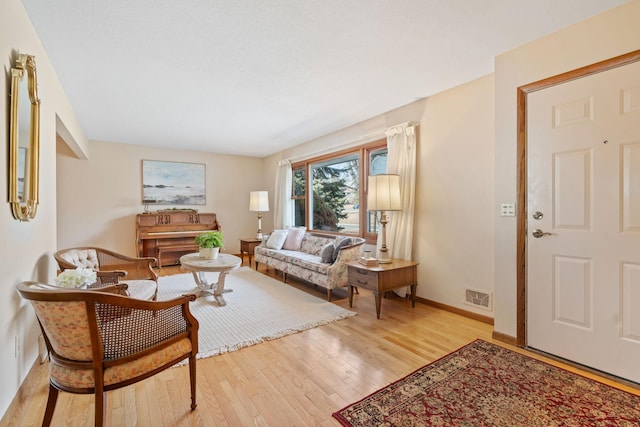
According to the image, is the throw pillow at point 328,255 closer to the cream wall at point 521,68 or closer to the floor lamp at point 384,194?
the floor lamp at point 384,194

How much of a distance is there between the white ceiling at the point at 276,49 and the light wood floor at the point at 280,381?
2.44 metres

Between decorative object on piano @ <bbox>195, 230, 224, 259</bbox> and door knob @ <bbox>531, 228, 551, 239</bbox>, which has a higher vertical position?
door knob @ <bbox>531, 228, 551, 239</bbox>

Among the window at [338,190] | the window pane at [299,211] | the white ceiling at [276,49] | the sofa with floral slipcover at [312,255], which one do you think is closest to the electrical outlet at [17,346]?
the white ceiling at [276,49]

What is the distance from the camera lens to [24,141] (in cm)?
179

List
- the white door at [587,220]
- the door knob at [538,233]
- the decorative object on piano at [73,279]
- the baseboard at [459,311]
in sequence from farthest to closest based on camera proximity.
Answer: the baseboard at [459,311], the door knob at [538,233], the white door at [587,220], the decorative object on piano at [73,279]

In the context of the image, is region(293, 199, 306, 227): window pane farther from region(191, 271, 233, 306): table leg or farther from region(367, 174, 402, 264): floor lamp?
region(367, 174, 402, 264): floor lamp

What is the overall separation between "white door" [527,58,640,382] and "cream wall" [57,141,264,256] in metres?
6.01

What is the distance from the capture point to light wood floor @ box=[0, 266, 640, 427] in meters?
1.61

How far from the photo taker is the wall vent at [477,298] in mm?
2934

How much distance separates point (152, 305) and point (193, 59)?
2146 mm

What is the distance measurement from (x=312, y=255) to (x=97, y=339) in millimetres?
3329

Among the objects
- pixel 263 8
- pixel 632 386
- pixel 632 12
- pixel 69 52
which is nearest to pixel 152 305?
pixel 263 8

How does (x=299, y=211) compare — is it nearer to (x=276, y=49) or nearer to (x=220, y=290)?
(x=220, y=290)

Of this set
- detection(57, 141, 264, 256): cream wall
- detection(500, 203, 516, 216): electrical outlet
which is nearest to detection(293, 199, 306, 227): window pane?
detection(57, 141, 264, 256): cream wall
